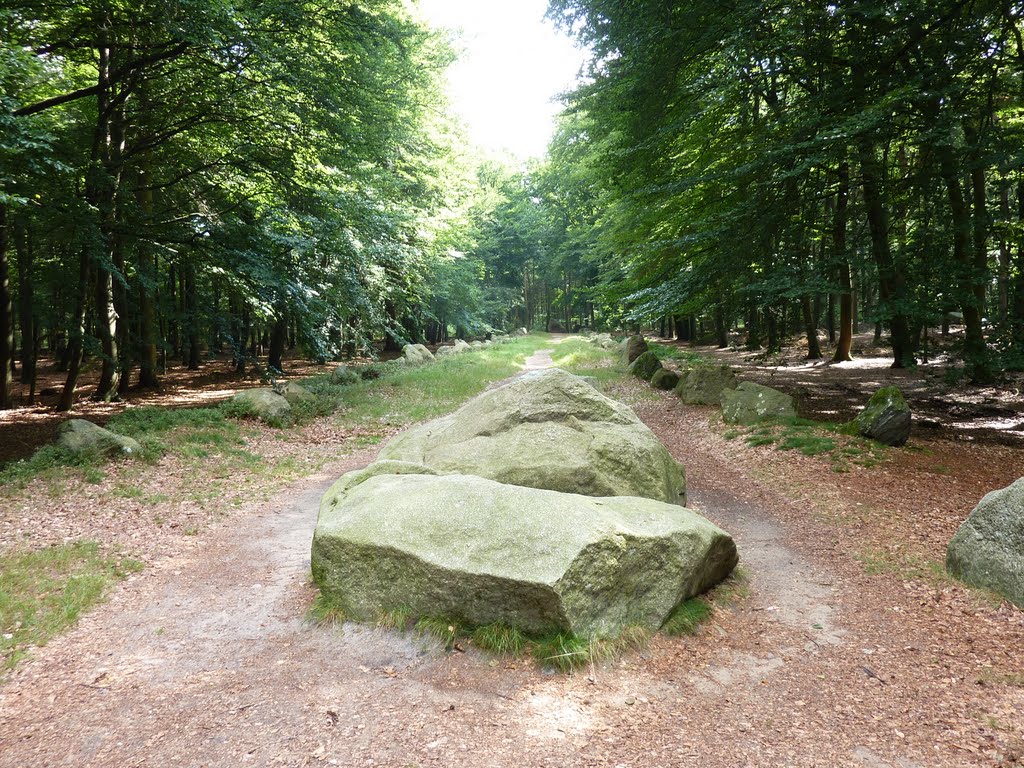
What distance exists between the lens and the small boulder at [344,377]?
18734mm

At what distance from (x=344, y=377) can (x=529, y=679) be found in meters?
16.4

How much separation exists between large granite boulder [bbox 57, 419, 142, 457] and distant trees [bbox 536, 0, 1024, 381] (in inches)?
427

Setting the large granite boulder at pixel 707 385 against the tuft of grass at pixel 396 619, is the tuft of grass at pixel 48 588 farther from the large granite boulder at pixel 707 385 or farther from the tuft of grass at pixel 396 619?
the large granite boulder at pixel 707 385

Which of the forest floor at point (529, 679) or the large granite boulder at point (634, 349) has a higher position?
the large granite boulder at point (634, 349)

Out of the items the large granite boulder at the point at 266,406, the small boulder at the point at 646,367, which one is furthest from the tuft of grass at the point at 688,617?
the small boulder at the point at 646,367

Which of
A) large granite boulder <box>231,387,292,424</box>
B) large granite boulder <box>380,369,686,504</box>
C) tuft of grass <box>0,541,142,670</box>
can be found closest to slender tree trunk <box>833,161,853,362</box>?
large granite boulder <box>380,369,686,504</box>

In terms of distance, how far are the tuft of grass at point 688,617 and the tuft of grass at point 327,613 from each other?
2.74 m

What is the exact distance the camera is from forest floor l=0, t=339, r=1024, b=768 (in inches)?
126

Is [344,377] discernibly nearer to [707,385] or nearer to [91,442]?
[91,442]

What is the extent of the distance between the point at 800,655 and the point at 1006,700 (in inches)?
46.1

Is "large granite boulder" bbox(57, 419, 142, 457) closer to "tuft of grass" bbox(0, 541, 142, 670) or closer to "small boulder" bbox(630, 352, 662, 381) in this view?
"tuft of grass" bbox(0, 541, 142, 670)

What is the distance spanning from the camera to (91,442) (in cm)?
866

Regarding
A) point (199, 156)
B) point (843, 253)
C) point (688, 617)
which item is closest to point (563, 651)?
point (688, 617)

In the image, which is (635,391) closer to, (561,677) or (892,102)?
(892,102)
